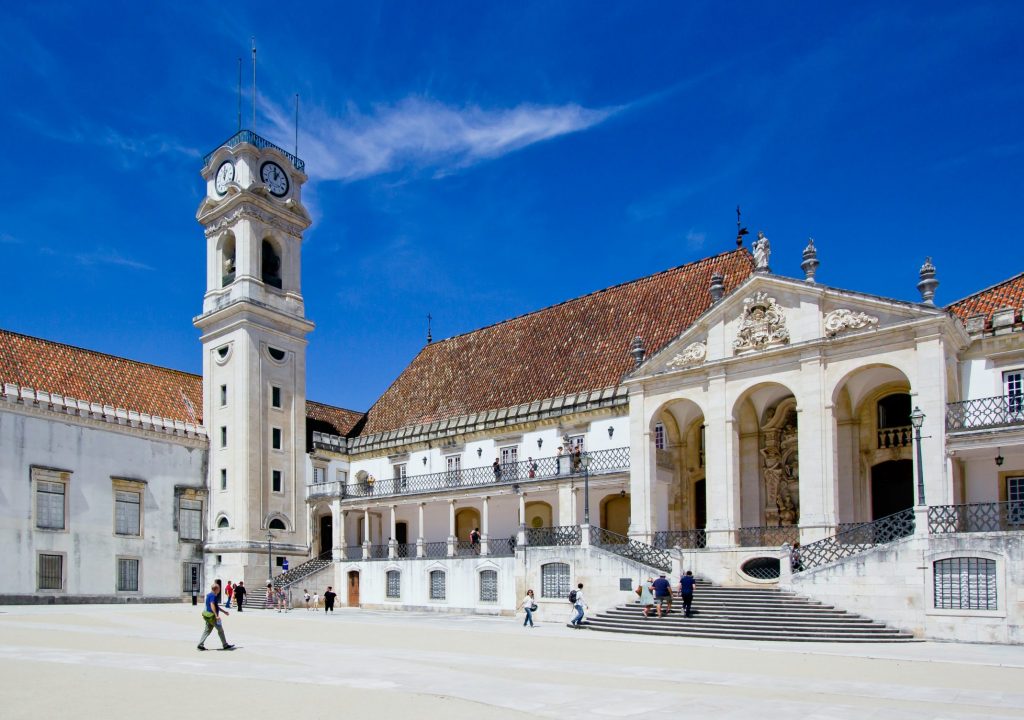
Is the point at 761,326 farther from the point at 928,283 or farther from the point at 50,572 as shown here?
the point at 50,572

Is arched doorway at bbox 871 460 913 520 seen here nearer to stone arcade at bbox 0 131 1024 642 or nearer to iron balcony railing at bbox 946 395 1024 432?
stone arcade at bbox 0 131 1024 642

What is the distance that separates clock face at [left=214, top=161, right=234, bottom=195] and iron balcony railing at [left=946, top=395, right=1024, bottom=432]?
3310 cm

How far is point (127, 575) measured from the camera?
37.9 meters

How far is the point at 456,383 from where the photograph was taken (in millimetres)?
42750

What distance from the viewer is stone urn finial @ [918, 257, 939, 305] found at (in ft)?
77.2

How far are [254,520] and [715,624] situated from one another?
79.1ft

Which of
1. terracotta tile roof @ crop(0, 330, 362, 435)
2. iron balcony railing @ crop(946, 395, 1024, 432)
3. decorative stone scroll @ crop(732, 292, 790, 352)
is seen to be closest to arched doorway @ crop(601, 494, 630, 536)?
decorative stone scroll @ crop(732, 292, 790, 352)

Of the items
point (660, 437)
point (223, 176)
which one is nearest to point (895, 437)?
point (660, 437)

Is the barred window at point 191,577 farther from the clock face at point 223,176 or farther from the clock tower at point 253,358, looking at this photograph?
the clock face at point 223,176

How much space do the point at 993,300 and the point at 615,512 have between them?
14.6 meters

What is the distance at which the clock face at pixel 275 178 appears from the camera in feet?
142

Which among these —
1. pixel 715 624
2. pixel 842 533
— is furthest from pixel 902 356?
pixel 715 624

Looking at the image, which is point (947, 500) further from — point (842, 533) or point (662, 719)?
point (662, 719)

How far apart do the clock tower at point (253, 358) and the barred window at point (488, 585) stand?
11.2 m
